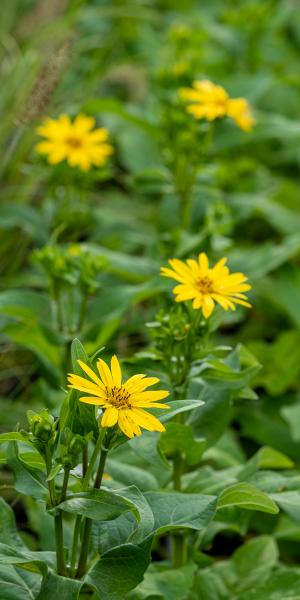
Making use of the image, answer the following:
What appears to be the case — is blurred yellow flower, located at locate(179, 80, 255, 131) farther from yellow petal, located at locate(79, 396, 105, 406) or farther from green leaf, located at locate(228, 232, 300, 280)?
yellow petal, located at locate(79, 396, 105, 406)

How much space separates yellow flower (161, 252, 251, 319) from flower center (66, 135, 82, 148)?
0.86 metres

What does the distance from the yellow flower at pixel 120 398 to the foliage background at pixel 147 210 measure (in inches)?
14.4

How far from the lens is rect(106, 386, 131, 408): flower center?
99cm

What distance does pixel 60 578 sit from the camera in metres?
1.06

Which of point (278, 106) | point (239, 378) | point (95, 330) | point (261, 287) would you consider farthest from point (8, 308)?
point (278, 106)

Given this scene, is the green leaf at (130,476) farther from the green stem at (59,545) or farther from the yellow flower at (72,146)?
the yellow flower at (72,146)

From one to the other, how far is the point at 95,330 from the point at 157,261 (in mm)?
301

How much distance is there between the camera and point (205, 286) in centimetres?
123

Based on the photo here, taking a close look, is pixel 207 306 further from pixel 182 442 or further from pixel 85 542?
pixel 85 542

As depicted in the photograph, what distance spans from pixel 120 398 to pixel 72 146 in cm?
115

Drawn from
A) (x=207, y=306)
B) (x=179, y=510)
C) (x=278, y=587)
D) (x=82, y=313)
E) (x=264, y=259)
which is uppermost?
(x=264, y=259)

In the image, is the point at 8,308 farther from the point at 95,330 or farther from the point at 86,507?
the point at 86,507

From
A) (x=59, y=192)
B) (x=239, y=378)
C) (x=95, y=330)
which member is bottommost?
(x=239, y=378)

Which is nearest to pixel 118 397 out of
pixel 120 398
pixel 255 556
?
pixel 120 398
